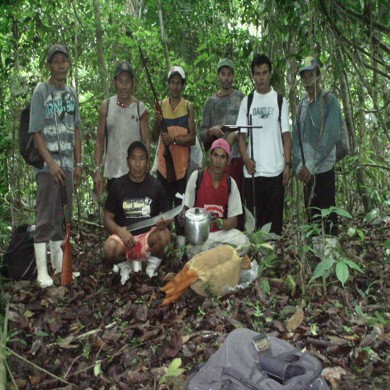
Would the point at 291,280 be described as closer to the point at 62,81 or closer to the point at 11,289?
the point at 11,289

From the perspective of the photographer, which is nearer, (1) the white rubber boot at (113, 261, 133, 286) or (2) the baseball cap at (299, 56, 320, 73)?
(2) the baseball cap at (299, 56, 320, 73)

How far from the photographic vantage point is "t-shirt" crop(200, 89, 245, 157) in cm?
597

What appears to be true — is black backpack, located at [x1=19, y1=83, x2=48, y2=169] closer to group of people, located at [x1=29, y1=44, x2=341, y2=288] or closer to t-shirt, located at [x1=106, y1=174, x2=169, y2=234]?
group of people, located at [x1=29, y1=44, x2=341, y2=288]

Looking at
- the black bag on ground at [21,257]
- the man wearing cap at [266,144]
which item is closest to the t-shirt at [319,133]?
the man wearing cap at [266,144]

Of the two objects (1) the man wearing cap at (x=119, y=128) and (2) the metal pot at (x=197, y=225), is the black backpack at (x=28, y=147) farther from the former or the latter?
(2) the metal pot at (x=197, y=225)

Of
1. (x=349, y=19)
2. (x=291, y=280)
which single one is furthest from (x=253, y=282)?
(x=349, y=19)

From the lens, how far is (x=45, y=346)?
12.3 feet

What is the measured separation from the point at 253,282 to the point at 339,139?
5.76 feet

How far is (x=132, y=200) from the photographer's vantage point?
5246 mm

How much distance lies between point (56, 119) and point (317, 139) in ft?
8.26

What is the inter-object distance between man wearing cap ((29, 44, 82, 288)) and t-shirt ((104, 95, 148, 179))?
18.3 inches

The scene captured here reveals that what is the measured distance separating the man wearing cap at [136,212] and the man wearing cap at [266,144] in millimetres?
978

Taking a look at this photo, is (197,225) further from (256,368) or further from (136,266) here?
(256,368)

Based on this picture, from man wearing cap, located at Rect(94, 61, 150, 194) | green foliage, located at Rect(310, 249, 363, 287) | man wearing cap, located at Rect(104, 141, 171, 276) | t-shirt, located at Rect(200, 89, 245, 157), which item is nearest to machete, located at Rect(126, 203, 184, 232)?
man wearing cap, located at Rect(104, 141, 171, 276)
